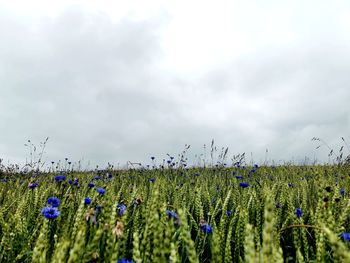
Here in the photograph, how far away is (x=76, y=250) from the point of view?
829 mm

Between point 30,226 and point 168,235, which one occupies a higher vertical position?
point 168,235

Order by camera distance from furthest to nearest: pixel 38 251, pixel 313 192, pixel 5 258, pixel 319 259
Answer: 1. pixel 313 192
2. pixel 5 258
3. pixel 319 259
4. pixel 38 251

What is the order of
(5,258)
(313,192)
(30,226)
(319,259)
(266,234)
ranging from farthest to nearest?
(313,192)
(30,226)
(5,258)
(319,259)
(266,234)

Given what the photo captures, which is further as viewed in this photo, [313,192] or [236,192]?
[313,192]

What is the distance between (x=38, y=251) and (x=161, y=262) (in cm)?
39

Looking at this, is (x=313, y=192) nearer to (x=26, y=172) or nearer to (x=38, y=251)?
(x=38, y=251)

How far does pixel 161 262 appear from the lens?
0.96 meters

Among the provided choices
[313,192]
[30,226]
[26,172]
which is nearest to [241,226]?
[30,226]

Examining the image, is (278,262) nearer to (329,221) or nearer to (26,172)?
(329,221)

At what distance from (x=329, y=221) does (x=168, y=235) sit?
0.76 m

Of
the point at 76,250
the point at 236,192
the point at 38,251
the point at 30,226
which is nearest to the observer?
the point at 76,250

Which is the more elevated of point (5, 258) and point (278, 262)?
point (278, 262)

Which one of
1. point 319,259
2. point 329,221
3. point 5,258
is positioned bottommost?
point 5,258

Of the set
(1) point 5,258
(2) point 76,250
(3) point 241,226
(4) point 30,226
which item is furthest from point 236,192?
(2) point 76,250
